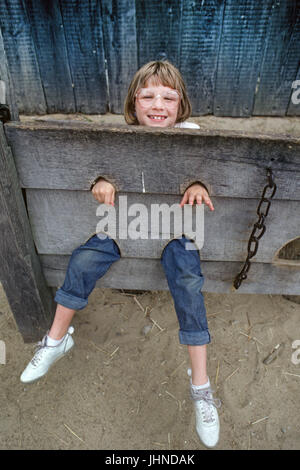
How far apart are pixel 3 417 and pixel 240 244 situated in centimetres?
146

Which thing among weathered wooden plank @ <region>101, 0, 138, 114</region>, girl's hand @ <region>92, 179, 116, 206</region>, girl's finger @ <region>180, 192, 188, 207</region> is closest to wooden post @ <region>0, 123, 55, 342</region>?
girl's hand @ <region>92, 179, 116, 206</region>

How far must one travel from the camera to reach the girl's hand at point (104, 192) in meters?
1.29

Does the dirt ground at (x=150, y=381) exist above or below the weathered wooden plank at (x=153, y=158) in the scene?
below

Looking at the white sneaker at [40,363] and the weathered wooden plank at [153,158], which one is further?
the white sneaker at [40,363]

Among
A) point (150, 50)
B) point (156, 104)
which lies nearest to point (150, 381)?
point (156, 104)

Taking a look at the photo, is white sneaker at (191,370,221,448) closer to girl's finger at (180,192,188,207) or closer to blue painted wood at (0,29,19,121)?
girl's finger at (180,192,188,207)

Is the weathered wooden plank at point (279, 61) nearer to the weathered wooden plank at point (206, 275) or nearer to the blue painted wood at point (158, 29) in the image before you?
the blue painted wood at point (158, 29)

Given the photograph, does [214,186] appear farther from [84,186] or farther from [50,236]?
[50,236]

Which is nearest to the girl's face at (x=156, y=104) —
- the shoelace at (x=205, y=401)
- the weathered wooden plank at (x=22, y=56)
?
the weathered wooden plank at (x=22, y=56)

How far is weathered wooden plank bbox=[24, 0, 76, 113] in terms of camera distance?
2596mm

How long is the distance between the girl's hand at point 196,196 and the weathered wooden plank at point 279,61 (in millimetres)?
2085

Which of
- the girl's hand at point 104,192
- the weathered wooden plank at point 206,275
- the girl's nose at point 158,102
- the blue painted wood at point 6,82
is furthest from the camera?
the girl's nose at point 158,102
